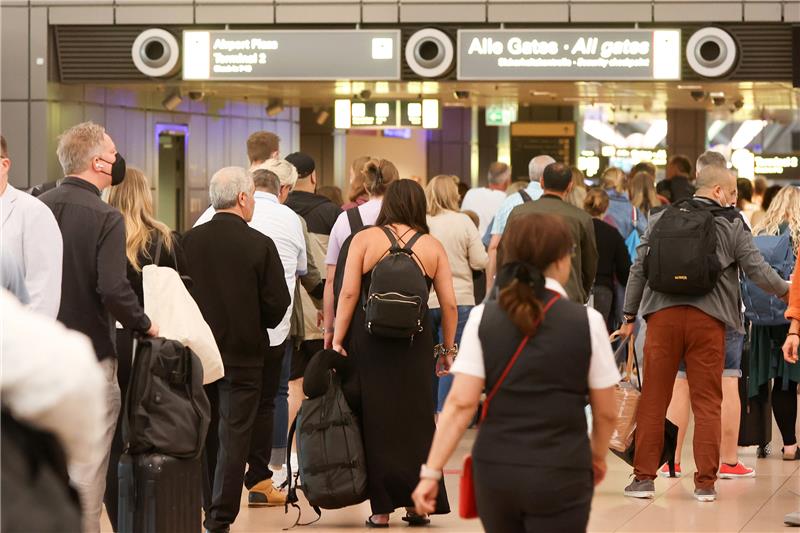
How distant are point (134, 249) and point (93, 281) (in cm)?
49

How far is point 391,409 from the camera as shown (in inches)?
261

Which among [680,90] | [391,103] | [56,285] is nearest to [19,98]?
[391,103]

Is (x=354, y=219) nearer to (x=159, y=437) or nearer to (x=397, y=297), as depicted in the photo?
Result: (x=397, y=297)

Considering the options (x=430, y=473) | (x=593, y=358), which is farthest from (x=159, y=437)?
(x=593, y=358)

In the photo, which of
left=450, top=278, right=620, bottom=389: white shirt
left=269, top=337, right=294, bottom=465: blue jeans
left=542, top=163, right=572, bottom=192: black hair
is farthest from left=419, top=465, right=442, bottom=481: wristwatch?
left=542, top=163, right=572, bottom=192: black hair

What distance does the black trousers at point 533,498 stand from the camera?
3.73 metres

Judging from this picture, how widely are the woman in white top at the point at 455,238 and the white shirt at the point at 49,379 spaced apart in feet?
24.3

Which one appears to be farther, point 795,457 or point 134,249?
point 795,457

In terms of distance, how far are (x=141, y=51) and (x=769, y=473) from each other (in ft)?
31.6

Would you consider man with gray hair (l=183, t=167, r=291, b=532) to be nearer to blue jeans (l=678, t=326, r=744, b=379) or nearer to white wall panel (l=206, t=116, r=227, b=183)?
blue jeans (l=678, t=326, r=744, b=379)

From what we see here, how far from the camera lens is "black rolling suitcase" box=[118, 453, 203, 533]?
5293mm

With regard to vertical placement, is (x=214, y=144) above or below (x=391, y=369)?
above

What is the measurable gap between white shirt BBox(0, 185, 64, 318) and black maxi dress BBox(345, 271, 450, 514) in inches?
83.0

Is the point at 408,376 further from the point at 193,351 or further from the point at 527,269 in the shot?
the point at 527,269
